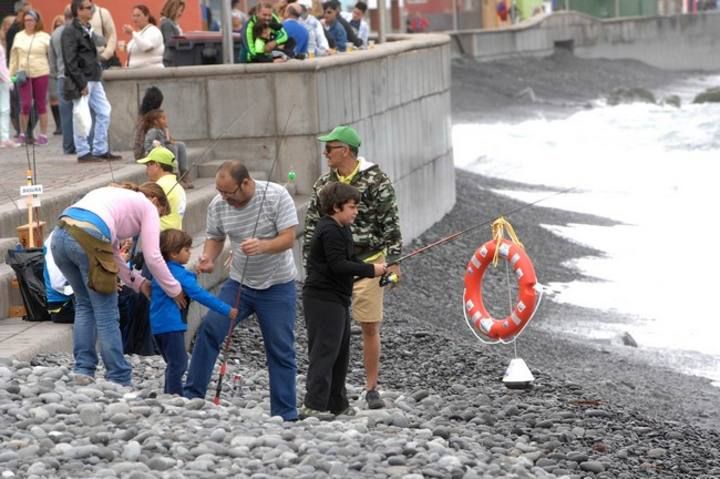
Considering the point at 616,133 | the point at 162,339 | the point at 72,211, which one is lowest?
the point at 616,133

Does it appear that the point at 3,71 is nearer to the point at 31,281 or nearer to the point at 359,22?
the point at 359,22

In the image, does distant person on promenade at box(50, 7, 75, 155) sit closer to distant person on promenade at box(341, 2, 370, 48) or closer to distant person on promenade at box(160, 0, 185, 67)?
distant person on promenade at box(160, 0, 185, 67)

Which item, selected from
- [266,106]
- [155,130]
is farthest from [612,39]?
[155,130]

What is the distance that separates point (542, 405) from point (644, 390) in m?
2.21

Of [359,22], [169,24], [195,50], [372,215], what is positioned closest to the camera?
[372,215]

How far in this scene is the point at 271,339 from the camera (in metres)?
9.98

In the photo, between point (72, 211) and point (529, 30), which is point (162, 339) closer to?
point (72, 211)

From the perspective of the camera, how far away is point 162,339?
10055 mm

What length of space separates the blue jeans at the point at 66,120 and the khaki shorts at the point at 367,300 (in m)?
7.06

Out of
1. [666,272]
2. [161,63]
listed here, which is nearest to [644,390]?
[161,63]

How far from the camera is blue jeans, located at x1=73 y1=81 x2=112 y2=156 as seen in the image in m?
16.7

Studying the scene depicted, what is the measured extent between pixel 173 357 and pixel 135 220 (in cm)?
87

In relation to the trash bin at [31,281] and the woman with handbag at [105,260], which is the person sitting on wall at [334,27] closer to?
the trash bin at [31,281]

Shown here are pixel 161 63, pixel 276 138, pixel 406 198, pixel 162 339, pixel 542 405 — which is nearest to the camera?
pixel 162 339
